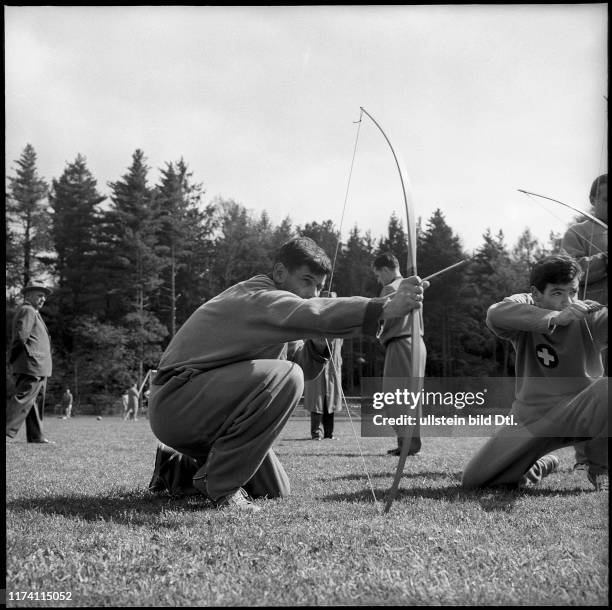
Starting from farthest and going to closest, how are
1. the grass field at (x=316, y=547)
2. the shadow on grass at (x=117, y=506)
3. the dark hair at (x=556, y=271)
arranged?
the dark hair at (x=556, y=271)
the shadow on grass at (x=117, y=506)
the grass field at (x=316, y=547)

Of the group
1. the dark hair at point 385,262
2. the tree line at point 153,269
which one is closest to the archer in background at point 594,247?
the dark hair at point 385,262

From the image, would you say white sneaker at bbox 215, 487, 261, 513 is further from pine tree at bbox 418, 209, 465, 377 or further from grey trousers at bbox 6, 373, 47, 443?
pine tree at bbox 418, 209, 465, 377

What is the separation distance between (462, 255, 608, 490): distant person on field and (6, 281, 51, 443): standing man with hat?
5704 mm

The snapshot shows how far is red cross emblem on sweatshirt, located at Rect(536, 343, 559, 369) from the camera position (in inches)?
147

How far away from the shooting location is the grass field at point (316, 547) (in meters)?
1.78

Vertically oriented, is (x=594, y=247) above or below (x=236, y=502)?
above

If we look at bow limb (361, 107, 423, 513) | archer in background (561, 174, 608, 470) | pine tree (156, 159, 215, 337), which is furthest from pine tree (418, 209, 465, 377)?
bow limb (361, 107, 423, 513)

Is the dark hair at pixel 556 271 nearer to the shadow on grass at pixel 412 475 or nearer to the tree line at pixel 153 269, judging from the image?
the shadow on grass at pixel 412 475

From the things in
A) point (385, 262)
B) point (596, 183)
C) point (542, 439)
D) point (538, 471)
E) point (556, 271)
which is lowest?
point (538, 471)

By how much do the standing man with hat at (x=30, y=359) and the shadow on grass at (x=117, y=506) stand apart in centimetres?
453

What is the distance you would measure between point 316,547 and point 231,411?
1027 millimetres

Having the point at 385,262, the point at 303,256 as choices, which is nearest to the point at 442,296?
the point at 385,262

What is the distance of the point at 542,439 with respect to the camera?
3578 mm
